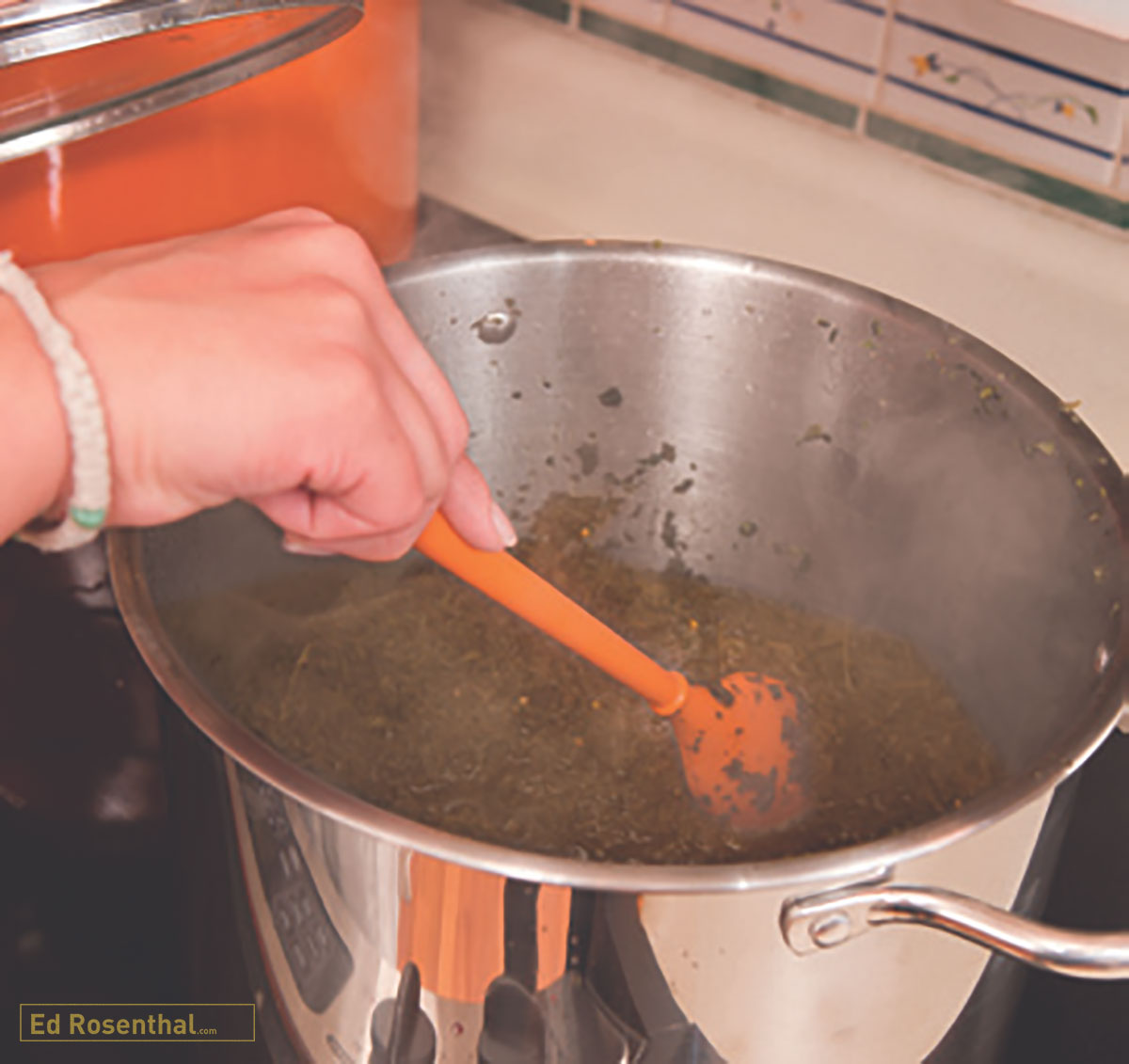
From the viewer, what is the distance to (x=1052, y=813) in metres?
0.54

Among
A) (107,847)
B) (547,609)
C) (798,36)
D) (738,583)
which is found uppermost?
(798,36)

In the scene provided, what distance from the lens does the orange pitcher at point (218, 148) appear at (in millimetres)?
603

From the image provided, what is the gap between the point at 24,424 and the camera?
0.41 meters

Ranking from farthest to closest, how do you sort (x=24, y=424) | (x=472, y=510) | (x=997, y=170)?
1. (x=997, y=170)
2. (x=472, y=510)
3. (x=24, y=424)

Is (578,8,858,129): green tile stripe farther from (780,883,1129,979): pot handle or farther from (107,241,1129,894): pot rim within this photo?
(780,883,1129,979): pot handle

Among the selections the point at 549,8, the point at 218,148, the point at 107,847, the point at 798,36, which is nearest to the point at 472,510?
the point at 218,148

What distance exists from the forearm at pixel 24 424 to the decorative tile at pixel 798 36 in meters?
0.72

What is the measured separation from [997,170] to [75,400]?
73 cm

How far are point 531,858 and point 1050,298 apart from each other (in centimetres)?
59

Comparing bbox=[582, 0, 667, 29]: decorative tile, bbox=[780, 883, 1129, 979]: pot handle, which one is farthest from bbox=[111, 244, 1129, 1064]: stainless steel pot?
bbox=[582, 0, 667, 29]: decorative tile

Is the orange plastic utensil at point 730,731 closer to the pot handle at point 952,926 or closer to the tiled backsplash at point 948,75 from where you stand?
the pot handle at point 952,926

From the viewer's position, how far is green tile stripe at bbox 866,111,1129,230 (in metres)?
0.93

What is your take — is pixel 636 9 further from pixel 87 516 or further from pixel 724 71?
pixel 87 516

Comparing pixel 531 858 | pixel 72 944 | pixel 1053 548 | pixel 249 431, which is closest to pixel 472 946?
pixel 531 858
